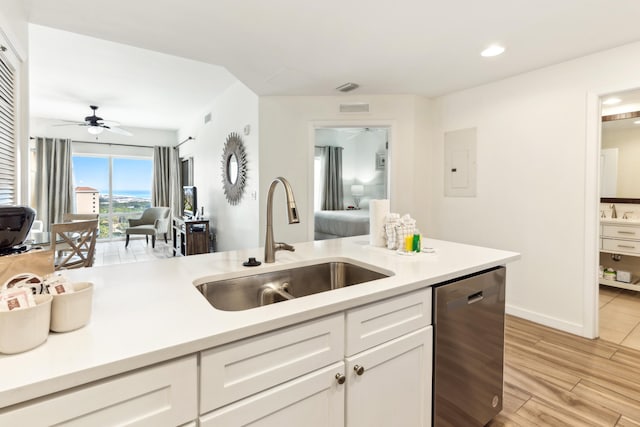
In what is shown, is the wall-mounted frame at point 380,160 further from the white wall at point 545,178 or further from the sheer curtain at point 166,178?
the sheer curtain at point 166,178

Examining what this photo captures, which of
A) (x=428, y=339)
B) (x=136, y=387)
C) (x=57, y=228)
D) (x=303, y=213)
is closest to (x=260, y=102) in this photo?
(x=303, y=213)

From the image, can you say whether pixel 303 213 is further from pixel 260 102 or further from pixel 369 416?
pixel 369 416

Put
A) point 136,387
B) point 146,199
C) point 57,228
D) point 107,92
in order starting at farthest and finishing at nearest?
point 146,199 < point 107,92 < point 57,228 < point 136,387

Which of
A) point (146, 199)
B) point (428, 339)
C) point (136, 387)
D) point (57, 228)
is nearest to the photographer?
point (136, 387)

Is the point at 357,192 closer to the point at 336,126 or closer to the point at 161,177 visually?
the point at 336,126

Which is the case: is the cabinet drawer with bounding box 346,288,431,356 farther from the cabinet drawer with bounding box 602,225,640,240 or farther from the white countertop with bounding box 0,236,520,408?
the cabinet drawer with bounding box 602,225,640,240

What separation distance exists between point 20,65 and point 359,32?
2.26 metres

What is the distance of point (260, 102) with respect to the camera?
12.1ft

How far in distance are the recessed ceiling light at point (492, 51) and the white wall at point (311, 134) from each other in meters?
1.09

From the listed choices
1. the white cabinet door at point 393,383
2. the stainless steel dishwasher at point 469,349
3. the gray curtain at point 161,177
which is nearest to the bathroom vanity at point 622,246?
the stainless steel dishwasher at point 469,349

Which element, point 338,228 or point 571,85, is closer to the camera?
point 571,85

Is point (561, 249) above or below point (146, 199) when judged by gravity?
below

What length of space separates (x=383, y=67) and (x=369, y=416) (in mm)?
2764

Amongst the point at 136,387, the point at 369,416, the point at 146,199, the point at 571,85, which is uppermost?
the point at 571,85
